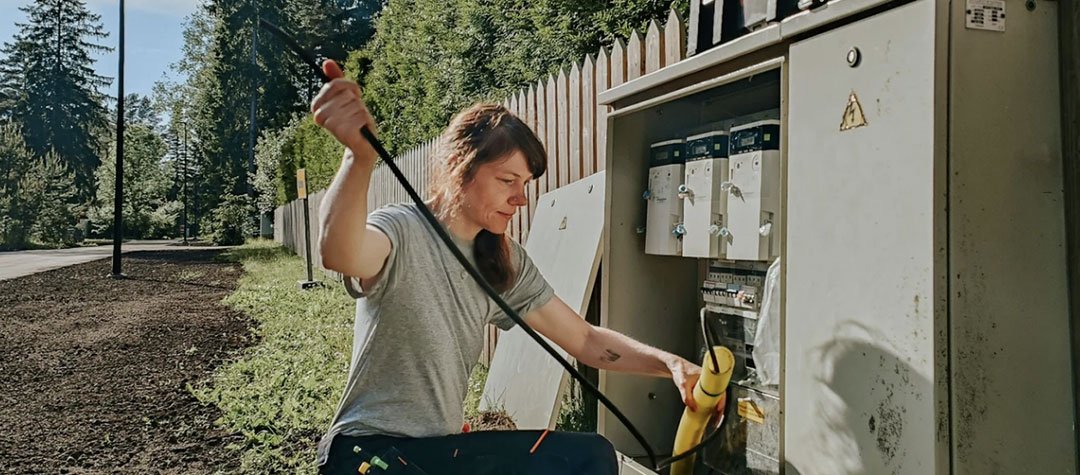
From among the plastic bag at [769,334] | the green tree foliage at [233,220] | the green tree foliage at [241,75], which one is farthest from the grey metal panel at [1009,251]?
the green tree foliage at [233,220]

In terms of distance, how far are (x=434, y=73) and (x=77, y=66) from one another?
1929 inches

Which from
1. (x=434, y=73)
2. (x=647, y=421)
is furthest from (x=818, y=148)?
(x=434, y=73)

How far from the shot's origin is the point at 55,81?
48.1 m

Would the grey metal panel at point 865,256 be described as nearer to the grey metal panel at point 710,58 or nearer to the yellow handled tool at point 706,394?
the grey metal panel at point 710,58

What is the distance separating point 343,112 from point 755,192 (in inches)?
54.7

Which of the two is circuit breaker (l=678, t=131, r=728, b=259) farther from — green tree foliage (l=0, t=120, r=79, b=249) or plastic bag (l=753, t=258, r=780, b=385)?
green tree foliage (l=0, t=120, r=79, b=249)

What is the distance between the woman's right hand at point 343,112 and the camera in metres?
1.61

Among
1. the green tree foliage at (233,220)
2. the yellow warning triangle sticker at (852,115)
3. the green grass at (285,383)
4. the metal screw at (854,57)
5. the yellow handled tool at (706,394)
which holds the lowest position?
the green grass at (285,383)

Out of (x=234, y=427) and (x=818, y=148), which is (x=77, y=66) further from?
(x=818, y=148)

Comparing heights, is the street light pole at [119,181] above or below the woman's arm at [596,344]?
above

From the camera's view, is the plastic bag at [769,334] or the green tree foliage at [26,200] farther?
the green tree foliage at [26,200]

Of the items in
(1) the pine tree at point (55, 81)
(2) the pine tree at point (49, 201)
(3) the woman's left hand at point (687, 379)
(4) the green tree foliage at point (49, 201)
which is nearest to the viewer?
(3) the woman's left hand at point (687, 379)

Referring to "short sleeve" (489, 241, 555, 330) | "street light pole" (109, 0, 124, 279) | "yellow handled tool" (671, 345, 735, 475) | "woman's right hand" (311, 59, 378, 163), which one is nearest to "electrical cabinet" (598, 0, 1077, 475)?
"yellow handled tool" (671, 345, 735, 475)

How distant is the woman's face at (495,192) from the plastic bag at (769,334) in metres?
0.88
